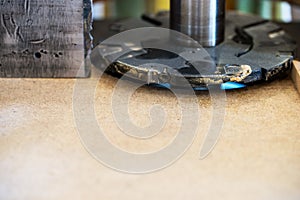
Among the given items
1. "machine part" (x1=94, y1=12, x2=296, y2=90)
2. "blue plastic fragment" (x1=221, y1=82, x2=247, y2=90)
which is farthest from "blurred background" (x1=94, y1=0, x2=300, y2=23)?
"blue plastic fragment" (x1=221, y1=82, x2=247, y2=90)

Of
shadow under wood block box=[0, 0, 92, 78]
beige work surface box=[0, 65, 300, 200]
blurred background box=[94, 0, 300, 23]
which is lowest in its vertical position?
beige work surface box=[0, 65, 300, 200]

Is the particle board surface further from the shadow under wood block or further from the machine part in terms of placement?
the shadow under wood block

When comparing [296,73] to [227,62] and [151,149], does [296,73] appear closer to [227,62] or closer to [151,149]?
[227,62]

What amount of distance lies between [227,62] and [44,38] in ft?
0.95

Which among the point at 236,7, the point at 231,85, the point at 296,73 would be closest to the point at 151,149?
the point at 231,85

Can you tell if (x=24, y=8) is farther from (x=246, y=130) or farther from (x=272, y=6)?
(x=272, y=6)

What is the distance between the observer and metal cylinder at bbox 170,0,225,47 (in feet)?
2.54

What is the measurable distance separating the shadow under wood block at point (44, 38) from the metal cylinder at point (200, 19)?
0.15 m

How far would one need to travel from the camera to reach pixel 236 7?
142 cm

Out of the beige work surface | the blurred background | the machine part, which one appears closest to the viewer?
the beige work surface

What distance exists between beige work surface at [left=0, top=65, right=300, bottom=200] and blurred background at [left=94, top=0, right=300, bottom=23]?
0.47 metres

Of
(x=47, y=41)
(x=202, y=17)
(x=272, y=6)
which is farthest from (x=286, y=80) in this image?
(x=272, y=6)

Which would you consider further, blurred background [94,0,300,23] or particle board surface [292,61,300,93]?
blurred background [94,0,300,23]

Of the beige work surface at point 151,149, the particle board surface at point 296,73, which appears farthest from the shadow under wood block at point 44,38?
the particle board surface at point 296,73
